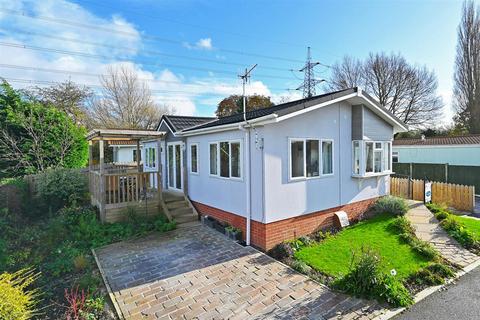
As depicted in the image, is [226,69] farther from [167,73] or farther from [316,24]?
[316,24]

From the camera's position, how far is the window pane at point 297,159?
26.7ft

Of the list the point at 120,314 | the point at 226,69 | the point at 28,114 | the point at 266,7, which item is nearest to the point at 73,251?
the point at 120,314

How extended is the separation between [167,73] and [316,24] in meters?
15.2

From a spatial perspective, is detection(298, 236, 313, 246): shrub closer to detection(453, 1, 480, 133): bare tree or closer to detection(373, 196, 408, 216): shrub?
detection(373, 196, 408, 216): shrub

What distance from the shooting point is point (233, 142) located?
8719mm

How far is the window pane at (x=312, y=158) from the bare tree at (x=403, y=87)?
26799mm

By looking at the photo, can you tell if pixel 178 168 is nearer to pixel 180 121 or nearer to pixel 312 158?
pixel 180 121

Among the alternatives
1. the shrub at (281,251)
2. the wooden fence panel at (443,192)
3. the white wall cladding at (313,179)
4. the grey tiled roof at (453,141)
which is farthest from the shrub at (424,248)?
the grey tiled roof at (453,141)

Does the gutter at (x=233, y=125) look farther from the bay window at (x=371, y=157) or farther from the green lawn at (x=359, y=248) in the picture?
the bay window at (x=371, y=157)

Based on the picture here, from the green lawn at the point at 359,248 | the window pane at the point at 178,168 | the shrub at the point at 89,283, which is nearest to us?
the shrub at the point at 89,283

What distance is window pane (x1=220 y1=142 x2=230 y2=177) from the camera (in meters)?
9.08

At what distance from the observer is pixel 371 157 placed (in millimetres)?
10414

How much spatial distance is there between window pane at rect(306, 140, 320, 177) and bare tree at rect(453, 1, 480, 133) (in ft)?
97.0

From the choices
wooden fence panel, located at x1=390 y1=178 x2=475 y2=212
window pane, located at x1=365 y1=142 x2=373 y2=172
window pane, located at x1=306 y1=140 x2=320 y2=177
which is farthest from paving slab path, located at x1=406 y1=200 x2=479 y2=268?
window pane, located at x1=306 y1=140 x2=320 y2=177
